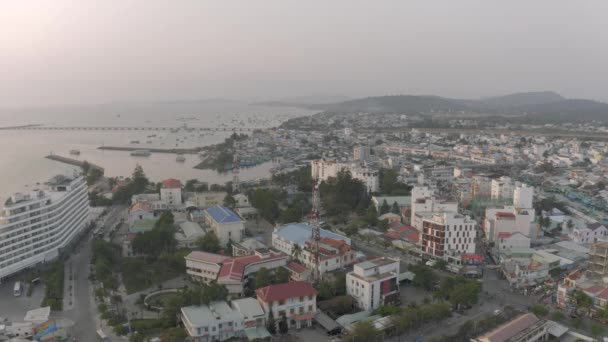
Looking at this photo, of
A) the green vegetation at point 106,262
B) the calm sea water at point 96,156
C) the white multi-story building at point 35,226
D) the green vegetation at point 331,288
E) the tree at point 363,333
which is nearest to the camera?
the tree at point 363,333

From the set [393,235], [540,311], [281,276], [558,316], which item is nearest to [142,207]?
[281,276]

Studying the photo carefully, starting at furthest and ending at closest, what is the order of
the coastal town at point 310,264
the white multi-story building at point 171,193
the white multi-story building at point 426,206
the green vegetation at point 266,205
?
the white multi-story building at point 171,193 < the green vegetation at point 266,205 < the white multi-story building at point 426,206 < the coastal town at point 310,264

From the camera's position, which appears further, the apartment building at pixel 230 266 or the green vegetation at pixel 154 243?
the green vegetation at pixel 154 243

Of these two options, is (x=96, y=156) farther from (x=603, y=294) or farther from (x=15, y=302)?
(x=603, y=294)

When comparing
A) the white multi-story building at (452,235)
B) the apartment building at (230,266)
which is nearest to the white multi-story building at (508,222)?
the white multi-story building at (452,235)

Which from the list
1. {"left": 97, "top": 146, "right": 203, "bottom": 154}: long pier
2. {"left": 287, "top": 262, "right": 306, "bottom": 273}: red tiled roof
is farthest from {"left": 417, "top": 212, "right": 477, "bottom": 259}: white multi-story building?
{"left": 97, "top": 146, "right": 203, "bottom": 154}: long pier

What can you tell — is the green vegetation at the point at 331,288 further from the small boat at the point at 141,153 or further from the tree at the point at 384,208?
the small boat at the point at 141,153
